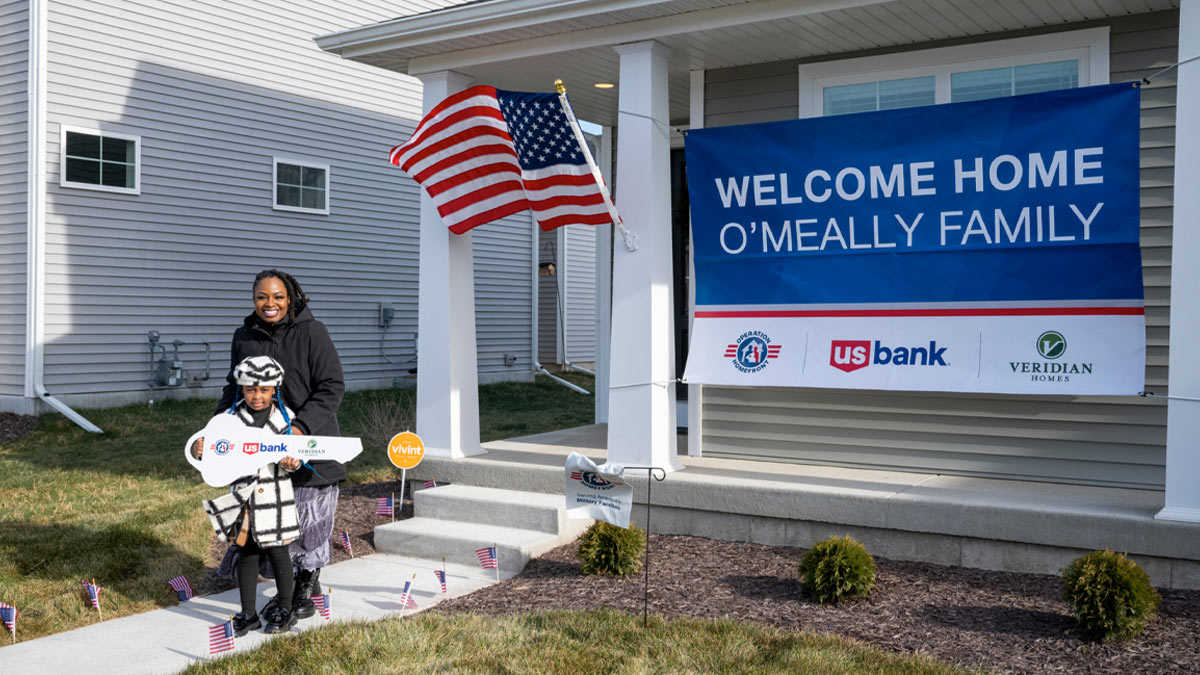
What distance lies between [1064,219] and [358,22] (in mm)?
11608

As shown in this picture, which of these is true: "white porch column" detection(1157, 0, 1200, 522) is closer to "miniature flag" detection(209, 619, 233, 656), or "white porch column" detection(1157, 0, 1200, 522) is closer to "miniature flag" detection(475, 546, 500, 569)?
"miniature flag" detection(475, 546, 500, 569)

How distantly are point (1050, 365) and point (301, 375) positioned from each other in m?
3.91

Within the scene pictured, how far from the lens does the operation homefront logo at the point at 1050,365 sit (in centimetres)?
555

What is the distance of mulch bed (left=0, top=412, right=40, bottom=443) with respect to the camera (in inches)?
407

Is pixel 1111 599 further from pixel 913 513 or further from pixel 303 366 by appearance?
pixel 303 366

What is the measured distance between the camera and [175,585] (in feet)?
17.4

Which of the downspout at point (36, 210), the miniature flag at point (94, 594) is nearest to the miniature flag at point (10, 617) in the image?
the miniature flag at point (94, 594)

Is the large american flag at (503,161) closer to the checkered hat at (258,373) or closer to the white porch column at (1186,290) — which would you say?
the checkered hat at (258,373)

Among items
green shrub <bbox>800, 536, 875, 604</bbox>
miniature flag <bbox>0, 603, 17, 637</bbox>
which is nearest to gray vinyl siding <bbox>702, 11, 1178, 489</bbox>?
green shrub <bbox>800, 536, 875, 604</bbox>

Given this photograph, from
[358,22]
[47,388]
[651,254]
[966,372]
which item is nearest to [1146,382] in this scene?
[966,372]

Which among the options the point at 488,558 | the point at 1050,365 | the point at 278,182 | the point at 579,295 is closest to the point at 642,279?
the point at 488,558

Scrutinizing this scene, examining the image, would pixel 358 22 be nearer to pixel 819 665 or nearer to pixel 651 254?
pixel 651 254

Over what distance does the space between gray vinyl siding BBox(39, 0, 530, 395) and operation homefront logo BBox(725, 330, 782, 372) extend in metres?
8.17

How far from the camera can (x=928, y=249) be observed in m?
6.04
